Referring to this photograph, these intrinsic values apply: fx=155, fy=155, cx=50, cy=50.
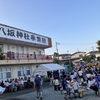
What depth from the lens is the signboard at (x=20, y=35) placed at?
18841mm

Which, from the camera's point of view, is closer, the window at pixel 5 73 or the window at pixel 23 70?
the window at pixel 5 73

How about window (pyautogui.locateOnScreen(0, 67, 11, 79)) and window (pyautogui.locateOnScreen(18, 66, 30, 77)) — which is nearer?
window (pyautogui.locateOnScreen(0, 67, 11, 79))

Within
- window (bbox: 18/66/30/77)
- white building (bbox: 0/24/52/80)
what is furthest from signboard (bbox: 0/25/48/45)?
window (bbox: 18/66/30/77)

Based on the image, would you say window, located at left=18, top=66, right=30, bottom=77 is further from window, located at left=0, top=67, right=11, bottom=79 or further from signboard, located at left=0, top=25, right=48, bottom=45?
signboard, located at left=0, top=25, right=48, bottom=45

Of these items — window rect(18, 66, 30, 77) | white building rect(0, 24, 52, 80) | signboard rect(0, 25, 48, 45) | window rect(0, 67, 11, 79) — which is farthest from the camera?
window rect(18, 66, 30, 77)

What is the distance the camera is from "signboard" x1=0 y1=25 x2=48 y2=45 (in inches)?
742

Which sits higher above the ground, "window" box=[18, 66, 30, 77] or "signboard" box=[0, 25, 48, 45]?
"signboard" box=[0, 25, 48, 45]

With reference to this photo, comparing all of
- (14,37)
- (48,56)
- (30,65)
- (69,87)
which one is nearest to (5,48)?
(14,37)

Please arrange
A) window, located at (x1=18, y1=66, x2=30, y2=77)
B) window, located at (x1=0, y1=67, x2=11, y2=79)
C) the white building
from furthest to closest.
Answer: window, located at (x1=18, y1=66, x2=30, y2=77)
window, located at (x1=0, y1=67, x2=11, y2=79)
the white building

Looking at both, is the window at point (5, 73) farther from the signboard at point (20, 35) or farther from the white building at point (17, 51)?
the signboard at point (20, 35)

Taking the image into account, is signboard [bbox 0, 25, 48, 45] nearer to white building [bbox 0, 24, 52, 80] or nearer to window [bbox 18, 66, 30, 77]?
white building [bbox 0, 24, 52, 80]

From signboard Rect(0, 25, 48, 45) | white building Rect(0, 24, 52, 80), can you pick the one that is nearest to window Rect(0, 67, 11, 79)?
white building Rect(0, 24, 52, 80)

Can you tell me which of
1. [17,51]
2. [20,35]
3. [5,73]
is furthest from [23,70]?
[20,35]

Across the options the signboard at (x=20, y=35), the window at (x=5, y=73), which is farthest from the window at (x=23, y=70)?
the signboard at (x=20, y=35)
